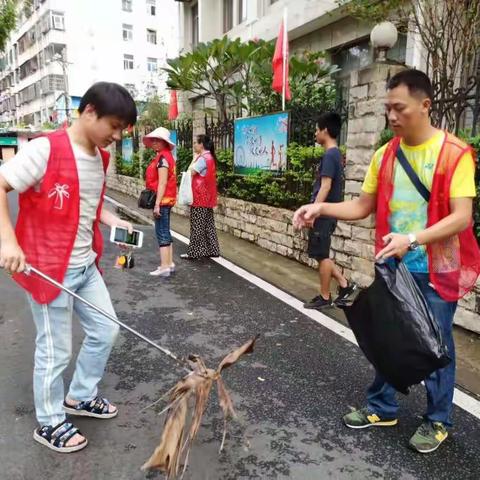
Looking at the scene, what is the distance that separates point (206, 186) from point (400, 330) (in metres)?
4.72

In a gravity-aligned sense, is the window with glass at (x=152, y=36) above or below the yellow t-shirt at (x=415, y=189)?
above

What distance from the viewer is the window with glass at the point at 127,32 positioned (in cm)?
4422

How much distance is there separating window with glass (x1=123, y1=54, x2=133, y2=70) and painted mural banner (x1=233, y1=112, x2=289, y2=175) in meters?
40.0

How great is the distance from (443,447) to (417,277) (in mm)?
956

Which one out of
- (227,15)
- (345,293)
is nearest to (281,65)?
(345,293)

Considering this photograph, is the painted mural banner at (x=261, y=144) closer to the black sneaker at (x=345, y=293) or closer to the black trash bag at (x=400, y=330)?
the black sneaker at (x=345, y=293)

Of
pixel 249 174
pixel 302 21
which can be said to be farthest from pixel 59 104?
pixel 249 174

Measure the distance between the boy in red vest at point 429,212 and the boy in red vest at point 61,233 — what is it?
3.74 feet

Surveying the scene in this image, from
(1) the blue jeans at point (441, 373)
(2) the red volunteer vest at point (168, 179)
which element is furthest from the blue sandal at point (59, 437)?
(2) the red volunteer vest at point (168, 179)

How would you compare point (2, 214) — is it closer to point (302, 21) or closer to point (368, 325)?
point (368, 325)

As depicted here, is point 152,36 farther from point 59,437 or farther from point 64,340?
point 59,437

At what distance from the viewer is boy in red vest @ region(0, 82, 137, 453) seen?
2.22m

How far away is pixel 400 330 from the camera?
229cm

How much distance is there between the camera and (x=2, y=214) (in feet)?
7.06
